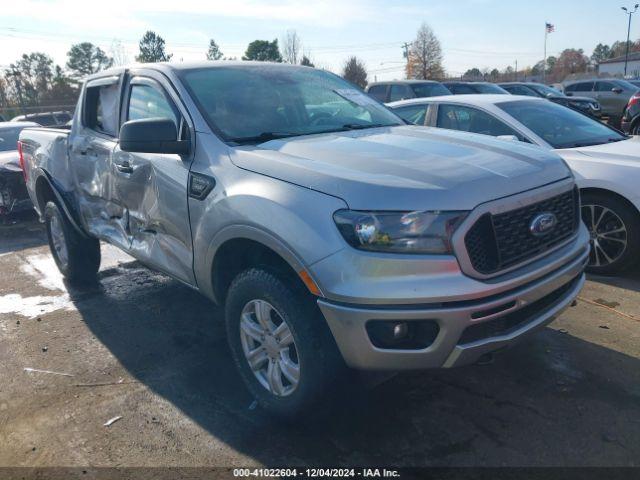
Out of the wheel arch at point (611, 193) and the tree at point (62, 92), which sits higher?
the tree at point (62, 92)

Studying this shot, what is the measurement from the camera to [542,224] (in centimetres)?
273

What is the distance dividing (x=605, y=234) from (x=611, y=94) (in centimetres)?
1672

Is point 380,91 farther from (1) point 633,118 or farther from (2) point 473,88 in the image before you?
(1) point 633,118

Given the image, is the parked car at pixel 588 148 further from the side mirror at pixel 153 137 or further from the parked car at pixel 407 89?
the parked car at pixel 407 89

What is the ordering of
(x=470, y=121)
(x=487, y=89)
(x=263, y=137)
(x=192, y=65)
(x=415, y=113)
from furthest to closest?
(x=487, y=89)
(x=415, y=113)
(x=470, y=121)
(x=192, y=65)
(x=263, y=137)

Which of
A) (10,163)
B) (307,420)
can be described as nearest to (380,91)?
(10,163)

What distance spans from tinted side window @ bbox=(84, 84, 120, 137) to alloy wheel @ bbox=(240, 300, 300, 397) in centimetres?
222

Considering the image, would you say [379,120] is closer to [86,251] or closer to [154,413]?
[154,413]

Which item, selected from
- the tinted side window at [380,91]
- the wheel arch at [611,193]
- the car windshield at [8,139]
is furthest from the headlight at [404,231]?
the tinted side window at [380,91]

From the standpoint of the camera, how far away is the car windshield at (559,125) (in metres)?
5.42

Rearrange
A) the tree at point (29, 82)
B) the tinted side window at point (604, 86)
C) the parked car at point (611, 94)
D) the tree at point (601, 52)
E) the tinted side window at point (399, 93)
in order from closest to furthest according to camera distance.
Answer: the tinted side window at point (399, 93) → the parked car at point (611, 94) → the tinted side window at point (604, 86) → the tree at point (29, 82) → the tree at point (601, 52)

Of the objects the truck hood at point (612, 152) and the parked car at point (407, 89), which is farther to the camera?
the parked car at point (407, 89)

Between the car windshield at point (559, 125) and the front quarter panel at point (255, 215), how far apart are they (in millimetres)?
3606

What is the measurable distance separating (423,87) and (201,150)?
11904 mm
